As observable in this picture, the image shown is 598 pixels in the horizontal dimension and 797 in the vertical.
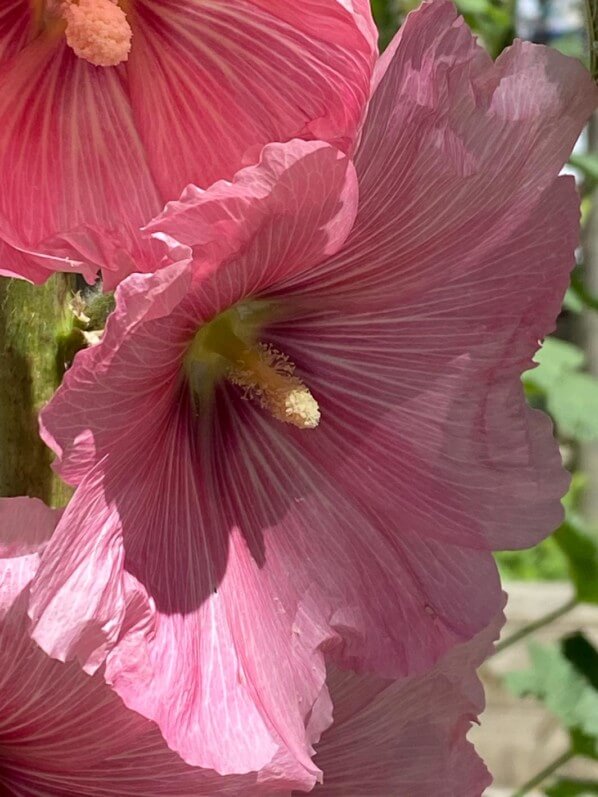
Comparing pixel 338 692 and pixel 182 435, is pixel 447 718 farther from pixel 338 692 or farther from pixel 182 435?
pixel 182 435

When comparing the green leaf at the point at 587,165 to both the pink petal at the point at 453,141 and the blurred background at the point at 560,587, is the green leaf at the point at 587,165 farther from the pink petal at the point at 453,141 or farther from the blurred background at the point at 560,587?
the pink petal at the point at 453,141

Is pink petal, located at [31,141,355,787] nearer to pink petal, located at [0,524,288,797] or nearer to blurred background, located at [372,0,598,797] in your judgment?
pink petal, located at [0,524,288,797]

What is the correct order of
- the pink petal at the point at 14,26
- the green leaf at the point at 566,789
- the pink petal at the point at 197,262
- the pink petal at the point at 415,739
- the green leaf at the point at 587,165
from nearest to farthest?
the pink petal at the point at 197,262
the pink petal at the point at 14,26
the pink petal at the point at 415,739
the green leaf at the point at 587,165
the green leaf at the point at 566,789

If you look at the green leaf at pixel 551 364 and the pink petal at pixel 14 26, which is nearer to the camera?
the pink petal at pixel 14 26

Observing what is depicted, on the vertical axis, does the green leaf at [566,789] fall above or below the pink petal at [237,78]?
below

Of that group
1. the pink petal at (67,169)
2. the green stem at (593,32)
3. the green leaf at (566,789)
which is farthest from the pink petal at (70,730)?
the green leaf at (566,789)

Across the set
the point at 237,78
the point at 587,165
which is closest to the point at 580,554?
the point at 587,165

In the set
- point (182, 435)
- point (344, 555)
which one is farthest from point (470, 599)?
point (182, 435)

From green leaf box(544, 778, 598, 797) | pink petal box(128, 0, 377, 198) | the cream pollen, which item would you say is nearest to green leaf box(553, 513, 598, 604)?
green leaf box(544, 778, 598, 797)
